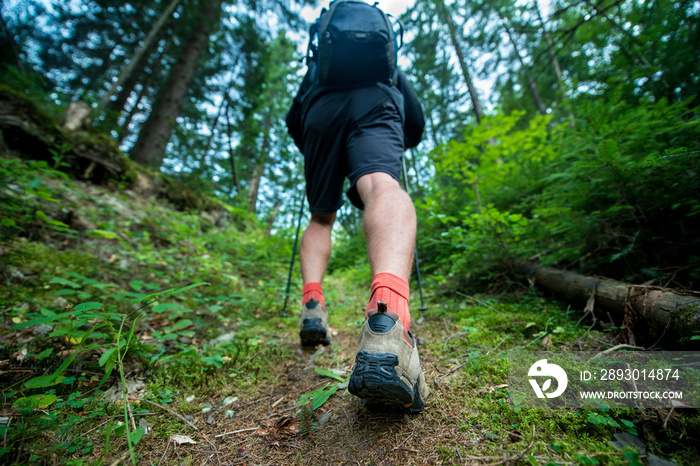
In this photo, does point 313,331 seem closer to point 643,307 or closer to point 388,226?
point 388,226

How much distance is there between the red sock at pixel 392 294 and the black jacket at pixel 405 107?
122cm

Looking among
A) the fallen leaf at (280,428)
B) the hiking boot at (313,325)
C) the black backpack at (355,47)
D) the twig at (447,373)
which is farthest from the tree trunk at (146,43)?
the twig at (447,373)

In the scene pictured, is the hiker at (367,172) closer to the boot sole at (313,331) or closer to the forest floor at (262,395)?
the boot sole at (313,331)

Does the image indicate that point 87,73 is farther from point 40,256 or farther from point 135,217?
point 40,256

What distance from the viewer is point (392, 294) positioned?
3.18 ft

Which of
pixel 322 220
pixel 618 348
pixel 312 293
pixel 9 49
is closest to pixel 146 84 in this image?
pixel 9 49

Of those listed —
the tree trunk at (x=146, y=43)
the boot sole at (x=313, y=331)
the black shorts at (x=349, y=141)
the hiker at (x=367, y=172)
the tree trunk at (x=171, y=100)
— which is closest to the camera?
the hiker at (x=367, y=172)

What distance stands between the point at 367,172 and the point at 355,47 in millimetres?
719

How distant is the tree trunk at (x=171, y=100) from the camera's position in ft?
20.0

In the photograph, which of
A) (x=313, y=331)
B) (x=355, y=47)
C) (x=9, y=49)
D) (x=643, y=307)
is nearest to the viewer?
(x=643, y=307)

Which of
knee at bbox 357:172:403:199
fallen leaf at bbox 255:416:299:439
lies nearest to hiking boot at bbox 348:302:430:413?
fallen leaf at bbox 255:416:299:439

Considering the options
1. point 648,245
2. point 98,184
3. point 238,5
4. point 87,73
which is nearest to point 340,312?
point 648,245

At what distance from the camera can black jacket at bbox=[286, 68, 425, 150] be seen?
1.68m

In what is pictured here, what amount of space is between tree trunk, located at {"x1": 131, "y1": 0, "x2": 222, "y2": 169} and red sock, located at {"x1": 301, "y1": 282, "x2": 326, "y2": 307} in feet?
20.0
